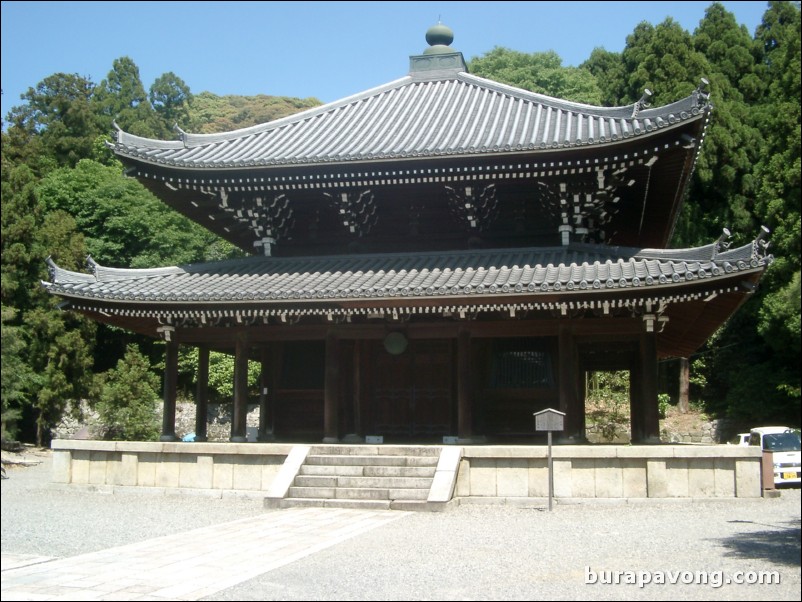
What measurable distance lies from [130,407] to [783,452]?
21718 mm

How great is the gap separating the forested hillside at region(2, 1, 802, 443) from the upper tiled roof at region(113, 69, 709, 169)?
10.8 metres

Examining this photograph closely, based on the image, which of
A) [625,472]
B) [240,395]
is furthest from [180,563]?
[240,395]

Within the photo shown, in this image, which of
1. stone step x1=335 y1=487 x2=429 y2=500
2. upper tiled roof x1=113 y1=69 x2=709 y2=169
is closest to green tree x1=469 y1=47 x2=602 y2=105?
upper tiled roof x1=113 y1=69 x2=709 y2=169

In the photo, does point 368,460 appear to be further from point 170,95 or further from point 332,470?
point 170,95

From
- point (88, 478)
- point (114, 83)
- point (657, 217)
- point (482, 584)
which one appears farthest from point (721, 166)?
point (114, 83)

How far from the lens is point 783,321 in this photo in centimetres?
2822

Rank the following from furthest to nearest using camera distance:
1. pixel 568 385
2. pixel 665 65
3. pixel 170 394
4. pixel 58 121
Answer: pixel 58 121
pixel 665 65
pixel 170 394
pixel 568 385

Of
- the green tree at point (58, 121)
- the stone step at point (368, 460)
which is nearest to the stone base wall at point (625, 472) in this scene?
the stone step at point (368, 460)

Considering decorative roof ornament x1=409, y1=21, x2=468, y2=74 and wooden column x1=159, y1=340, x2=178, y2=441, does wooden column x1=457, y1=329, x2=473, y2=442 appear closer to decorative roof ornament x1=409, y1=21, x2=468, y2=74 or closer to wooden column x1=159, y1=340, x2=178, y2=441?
wooden column x1=159, y1=340, x2=178, y2=441

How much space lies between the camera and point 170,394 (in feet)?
54.3

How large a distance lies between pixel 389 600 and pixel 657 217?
45.9 feet

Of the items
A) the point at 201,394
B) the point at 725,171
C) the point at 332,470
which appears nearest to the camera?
the point at 332,470

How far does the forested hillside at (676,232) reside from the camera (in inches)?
1166

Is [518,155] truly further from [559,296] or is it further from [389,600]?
[389,600]
